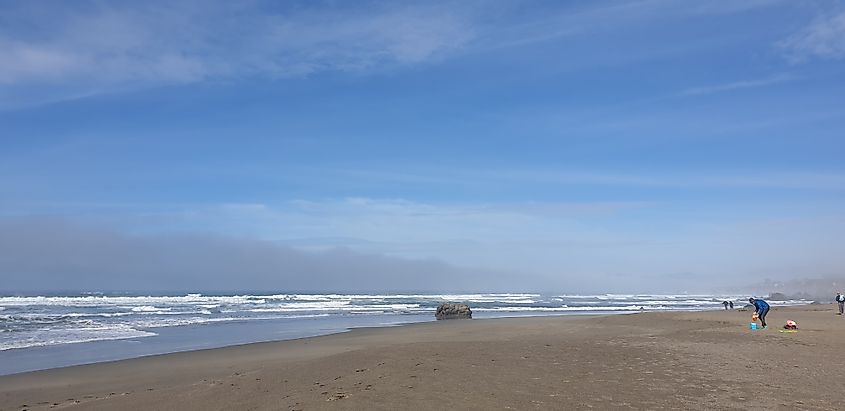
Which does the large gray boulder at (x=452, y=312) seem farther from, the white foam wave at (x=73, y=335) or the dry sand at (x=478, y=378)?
the dry sand at (x=478, y=378)

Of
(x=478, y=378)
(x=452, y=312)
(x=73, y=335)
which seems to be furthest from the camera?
(x=452, y=312)

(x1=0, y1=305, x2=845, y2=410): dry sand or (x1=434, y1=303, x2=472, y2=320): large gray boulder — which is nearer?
(x1=0, y1=305, x2=845, y2=410): dry sand

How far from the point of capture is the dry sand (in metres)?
9.19

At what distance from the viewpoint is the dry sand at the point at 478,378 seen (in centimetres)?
919

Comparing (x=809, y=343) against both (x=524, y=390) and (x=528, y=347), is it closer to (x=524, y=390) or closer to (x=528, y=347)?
(x=528, y=347)

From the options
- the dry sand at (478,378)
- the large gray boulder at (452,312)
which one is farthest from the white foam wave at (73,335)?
the large gray boulder at (452,312)

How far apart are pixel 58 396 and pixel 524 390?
905 centimetres

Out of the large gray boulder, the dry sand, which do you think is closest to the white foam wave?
the dry sand

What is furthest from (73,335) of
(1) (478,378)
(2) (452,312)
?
(2) (452,312)

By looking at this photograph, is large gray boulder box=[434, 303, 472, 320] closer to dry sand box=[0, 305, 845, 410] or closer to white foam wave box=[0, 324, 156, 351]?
white foam wave box=[0, 324, 156, 351]

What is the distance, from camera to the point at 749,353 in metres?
14.9

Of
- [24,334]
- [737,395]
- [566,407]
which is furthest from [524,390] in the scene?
[24,334]

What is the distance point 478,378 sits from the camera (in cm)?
1108

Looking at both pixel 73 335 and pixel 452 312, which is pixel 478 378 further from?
pixel 452 312
